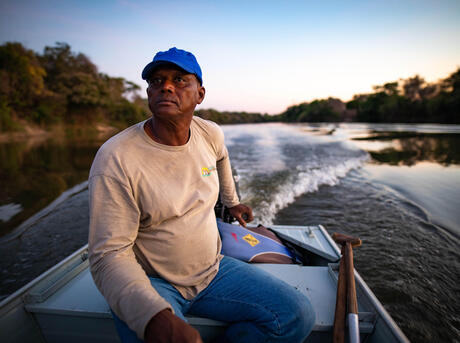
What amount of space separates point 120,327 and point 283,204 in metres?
4.66

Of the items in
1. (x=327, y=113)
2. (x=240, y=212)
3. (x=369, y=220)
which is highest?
(x=327, y=113)

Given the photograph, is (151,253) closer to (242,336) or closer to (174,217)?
(174,217)

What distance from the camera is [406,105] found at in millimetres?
43844

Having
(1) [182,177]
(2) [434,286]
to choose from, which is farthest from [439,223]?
(1) [182,177]

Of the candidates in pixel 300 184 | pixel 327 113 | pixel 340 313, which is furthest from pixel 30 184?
pixel 327 113

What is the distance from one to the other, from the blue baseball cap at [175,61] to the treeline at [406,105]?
46986 millimetres

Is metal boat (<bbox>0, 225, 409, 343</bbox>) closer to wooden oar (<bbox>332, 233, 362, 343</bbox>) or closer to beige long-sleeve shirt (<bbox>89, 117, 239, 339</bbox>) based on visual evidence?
wooden oar (<bbox>332, 233, 362, 343</bbox>)

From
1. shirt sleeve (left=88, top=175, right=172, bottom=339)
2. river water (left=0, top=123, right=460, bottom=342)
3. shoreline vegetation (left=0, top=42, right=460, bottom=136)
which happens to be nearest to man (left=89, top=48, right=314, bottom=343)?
shirt sleeve (left=88, top=175, right=172, bottom=339)

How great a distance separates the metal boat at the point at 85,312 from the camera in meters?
1.30

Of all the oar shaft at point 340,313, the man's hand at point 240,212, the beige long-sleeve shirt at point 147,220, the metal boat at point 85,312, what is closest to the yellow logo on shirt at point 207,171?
the beige long-sleeve shirt at point 147,220

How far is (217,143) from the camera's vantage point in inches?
65.9

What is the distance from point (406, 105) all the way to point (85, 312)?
186 ft

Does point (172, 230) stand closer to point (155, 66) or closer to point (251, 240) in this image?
point (155, 66)

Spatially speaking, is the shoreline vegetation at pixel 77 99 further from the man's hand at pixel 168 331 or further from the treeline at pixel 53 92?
the man's hand at pixel 168 331
